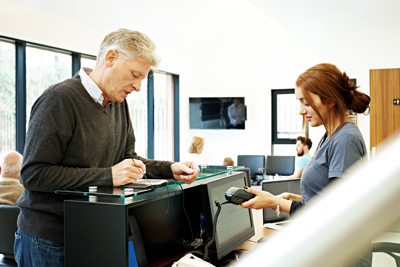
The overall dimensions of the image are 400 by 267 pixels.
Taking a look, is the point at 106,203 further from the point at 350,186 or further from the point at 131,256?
the point at 350,186

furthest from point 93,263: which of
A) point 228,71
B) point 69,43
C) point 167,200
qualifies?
point 228,71

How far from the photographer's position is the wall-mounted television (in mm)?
8797

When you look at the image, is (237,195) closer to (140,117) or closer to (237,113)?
(140,117)

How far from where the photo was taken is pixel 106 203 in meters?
1.30

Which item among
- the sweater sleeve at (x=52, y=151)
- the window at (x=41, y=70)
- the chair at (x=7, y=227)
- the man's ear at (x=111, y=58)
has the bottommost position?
the chair at (x=7, y=227)

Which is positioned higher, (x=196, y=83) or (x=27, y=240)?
(x=196, y=83)

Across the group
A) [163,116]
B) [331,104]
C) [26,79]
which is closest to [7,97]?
[26,79]

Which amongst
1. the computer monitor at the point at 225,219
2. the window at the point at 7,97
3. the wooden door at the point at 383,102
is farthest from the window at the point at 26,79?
the wooden door at the point at 383,102

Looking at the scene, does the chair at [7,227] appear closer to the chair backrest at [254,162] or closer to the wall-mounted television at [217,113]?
the chair backrest at [254,162]

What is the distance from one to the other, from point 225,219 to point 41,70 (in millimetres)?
4790

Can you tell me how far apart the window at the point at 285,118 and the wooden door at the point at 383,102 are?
1.56 metres

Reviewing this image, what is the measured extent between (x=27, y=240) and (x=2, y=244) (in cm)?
209

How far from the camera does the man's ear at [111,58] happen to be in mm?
1485

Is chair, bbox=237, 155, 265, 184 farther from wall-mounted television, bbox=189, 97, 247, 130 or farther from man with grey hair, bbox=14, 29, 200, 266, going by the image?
man with grey hair, bbox=14, 29, 200, 266
